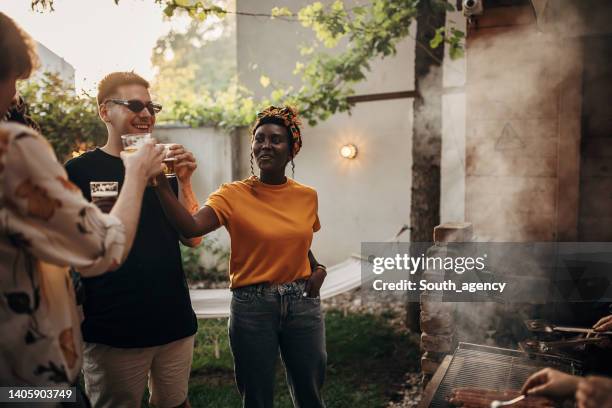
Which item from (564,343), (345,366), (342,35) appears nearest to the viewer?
(564,343)

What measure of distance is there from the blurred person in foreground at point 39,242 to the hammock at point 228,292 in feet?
11.0

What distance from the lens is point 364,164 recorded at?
9.11 metres

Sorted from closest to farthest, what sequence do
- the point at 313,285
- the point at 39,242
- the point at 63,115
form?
the point at 39,242, the point at 313,285, the point at 63,115

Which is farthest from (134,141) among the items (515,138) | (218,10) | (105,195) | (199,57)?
(199,57)

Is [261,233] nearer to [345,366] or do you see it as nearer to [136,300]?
[136,300]

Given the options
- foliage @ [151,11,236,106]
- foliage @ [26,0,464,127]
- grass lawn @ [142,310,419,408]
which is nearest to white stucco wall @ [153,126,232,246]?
foliage @ [26,0,464,127]

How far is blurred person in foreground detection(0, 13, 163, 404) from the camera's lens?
Answer: 1.41 metres

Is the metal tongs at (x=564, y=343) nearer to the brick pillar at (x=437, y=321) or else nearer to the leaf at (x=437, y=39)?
the brick pillar at (x=437, y=321)

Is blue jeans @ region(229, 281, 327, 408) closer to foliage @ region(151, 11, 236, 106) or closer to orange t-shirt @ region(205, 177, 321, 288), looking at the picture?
orange t-shirt @ region(205, 177, 321, 288)

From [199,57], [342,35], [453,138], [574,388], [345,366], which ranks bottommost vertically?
[345,366]

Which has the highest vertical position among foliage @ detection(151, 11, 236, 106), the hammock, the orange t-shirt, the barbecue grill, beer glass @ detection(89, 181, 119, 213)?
foliage @ detection(151, 11, 236, 106)

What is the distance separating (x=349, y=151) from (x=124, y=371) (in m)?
7.14

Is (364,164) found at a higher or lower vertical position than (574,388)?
higher

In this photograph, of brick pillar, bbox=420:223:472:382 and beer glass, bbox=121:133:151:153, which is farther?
brick pillar, bbox=420:223:472:382
